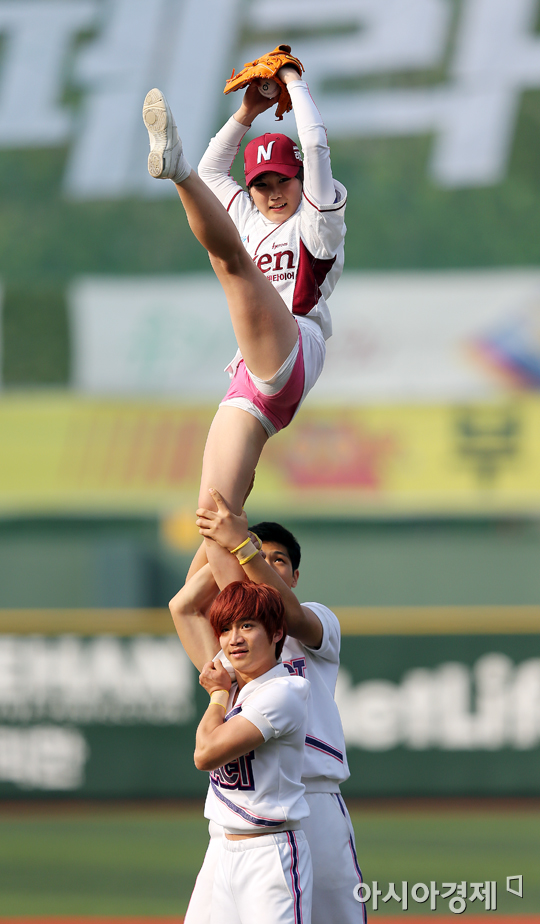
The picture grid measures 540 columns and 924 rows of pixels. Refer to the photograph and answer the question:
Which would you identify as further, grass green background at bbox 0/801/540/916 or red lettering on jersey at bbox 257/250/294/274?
grass green background at bbox 0/801/540/916

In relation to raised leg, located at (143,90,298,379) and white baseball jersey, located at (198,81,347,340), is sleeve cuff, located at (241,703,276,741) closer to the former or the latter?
raised leg, located at (143,90,298,379)

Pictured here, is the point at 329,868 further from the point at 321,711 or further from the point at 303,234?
the point at 303,234

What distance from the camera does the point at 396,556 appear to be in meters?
13.0

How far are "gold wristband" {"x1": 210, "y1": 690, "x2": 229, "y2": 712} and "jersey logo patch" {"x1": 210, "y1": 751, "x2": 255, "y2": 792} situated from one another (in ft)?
0.53

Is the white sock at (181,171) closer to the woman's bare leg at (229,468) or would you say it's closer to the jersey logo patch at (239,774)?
the woman's bare leg at (229,468)

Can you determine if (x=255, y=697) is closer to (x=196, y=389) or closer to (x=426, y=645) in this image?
(x=426, y=645)

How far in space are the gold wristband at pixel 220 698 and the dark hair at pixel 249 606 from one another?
0.18 metres

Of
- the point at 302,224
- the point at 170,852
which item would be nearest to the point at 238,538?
the point at 302,224

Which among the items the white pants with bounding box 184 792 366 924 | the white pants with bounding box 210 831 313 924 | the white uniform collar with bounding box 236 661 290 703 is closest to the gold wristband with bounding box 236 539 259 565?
the white uniform collar with bounding box 236 661 290 703

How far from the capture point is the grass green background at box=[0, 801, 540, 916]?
277 inches

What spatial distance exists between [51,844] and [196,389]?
6.41 meters

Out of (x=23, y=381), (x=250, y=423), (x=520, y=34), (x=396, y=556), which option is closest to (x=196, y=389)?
(x=23, y=381)

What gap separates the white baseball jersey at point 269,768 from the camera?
3256 mm

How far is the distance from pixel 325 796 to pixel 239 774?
66 cm
